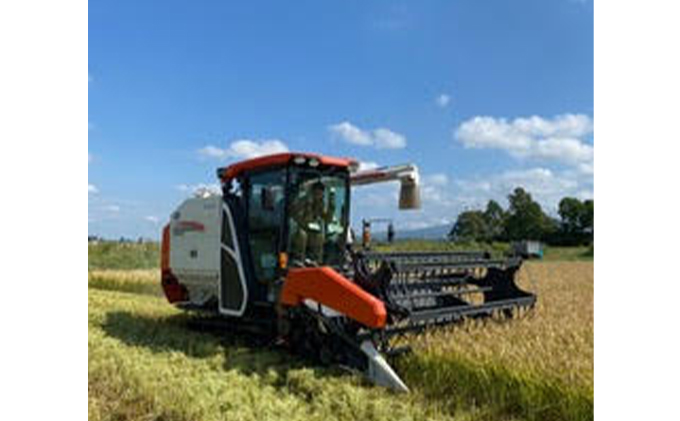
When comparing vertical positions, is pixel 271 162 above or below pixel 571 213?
below

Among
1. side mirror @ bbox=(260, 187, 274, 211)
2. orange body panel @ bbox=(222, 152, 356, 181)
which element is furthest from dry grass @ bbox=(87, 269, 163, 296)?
side mirror @ bbox=(260, 187, 274, 211)

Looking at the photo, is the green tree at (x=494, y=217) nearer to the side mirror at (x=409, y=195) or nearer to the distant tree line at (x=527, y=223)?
the distant tree line at (x=527, y=223)

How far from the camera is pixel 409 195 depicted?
7504 mm

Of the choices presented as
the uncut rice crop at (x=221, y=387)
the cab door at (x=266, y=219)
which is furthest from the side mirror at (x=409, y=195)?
the uncut rice crop at (x=221, y=387)

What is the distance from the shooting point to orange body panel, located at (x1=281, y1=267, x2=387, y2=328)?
18.3 feet

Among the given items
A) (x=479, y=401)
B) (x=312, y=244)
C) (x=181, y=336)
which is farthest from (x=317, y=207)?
(x=479, y=401)

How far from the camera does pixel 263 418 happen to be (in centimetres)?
481

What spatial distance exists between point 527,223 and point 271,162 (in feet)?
181

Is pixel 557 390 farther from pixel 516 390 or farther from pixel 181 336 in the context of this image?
pixel 181 336

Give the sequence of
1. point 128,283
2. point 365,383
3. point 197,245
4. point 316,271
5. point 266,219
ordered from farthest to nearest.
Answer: point 128,283
point 197,245
point 266,219
point 316,271
point 365,383

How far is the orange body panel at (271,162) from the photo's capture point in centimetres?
715

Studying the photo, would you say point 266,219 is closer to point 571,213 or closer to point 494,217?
point 571,213

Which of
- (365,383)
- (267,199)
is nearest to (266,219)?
(267,199)
